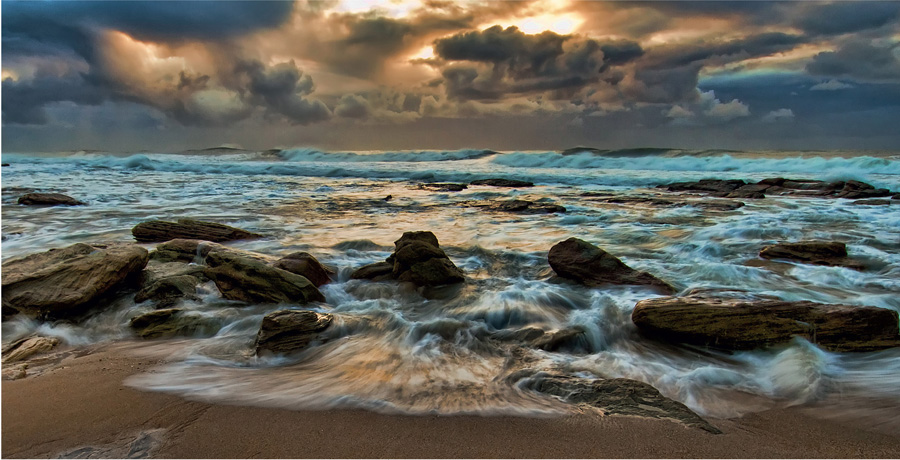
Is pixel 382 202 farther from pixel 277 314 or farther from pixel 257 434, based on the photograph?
pixel 257 434

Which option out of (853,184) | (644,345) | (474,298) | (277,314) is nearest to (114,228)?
(277,314)

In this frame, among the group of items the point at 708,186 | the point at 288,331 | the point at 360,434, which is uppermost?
the point at 708,186

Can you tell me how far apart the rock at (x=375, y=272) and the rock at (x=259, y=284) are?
73 centimetres

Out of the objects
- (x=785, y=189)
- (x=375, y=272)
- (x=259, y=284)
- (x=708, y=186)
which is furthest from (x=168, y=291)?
(x=785, y=189)

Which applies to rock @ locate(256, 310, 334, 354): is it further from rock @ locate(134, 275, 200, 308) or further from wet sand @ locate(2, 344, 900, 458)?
rock @ locate(134, 275, 200, 308)

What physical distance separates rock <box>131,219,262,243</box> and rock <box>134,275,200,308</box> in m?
2.55

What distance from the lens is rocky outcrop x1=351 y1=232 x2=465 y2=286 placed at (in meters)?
4.96

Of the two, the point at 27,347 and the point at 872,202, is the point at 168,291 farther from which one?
the point at 872,202

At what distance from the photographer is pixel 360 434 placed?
2.30 m

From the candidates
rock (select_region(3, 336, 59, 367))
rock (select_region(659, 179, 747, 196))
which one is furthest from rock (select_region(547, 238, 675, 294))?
rock (select_region(659, 179, 747, 196))

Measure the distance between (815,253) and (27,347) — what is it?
25.7 feet

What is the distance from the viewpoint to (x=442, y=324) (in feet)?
12.8

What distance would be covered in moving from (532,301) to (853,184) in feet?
58.0

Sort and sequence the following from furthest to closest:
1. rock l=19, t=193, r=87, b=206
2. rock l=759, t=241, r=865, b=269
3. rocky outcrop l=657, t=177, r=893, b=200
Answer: rocky outcrop l=657, t=177, r=893, b=200 → rock l=19, t=193, r=87, b=206 → rock l=759, t=241, r=865, b=269
